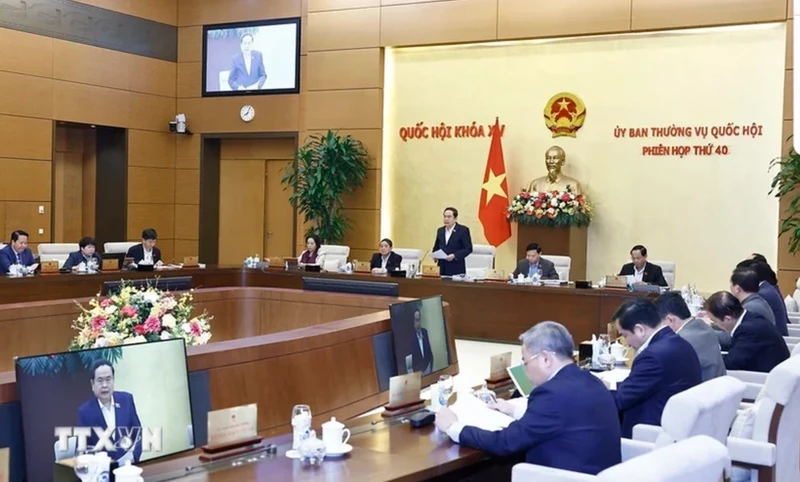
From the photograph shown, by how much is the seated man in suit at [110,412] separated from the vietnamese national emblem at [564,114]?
866cm

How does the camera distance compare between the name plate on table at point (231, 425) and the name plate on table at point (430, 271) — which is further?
the name plate on table at point (430, 271)

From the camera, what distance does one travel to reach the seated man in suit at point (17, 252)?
25.7 feet

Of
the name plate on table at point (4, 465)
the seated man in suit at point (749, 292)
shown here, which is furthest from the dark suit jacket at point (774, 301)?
the name plate on table at point (4, 465)

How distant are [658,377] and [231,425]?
5.43ft

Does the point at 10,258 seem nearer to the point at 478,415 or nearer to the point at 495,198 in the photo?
the point at 495,198

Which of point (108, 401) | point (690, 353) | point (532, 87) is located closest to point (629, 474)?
point (108, 401)

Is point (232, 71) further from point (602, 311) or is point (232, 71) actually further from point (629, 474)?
point (629, 474)

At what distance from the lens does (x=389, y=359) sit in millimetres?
4922

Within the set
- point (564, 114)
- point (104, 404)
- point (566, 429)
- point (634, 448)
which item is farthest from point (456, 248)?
point (104, 404)

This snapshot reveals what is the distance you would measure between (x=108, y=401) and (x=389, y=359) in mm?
2491

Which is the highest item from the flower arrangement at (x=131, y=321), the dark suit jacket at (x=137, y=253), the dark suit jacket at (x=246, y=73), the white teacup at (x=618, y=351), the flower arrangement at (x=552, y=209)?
the dark suit jacket at (x=246, y=73)

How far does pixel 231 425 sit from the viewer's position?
2.63m

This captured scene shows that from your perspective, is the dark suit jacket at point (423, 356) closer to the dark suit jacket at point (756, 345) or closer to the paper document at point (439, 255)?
the dark suit jacket at point (756, 345)

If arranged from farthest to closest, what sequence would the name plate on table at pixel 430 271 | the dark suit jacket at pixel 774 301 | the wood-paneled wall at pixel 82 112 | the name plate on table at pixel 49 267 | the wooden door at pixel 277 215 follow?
the wooden door at pixel 277 215 → the wood-paneled wall at pixel 82 112 → the name plate on table at pixel 430 271 → the name plate on table at pixel 49 267 → the dark suit jacket at pixel 774 301
